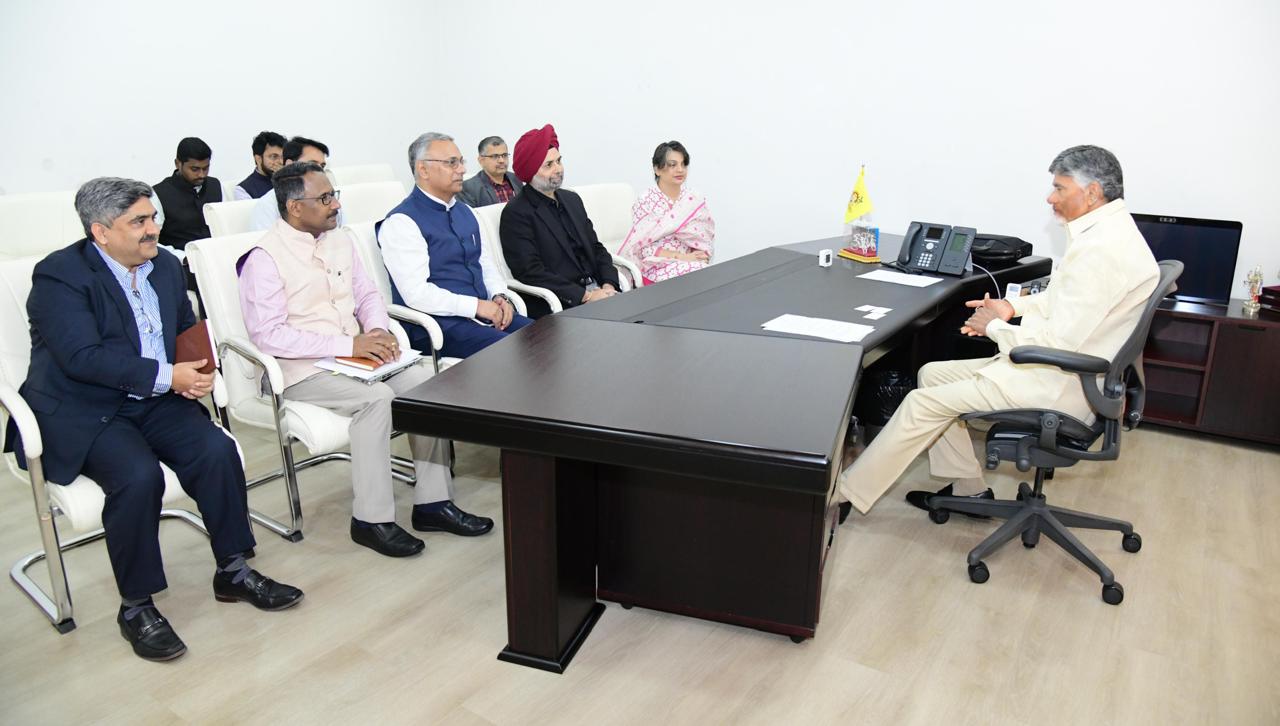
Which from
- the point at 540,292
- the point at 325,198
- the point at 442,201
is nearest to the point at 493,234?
the point at 540,292

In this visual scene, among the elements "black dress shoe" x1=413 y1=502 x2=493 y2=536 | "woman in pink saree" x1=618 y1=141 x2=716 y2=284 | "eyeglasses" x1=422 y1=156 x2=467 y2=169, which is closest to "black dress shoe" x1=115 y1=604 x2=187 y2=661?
"black dress shoe" x1=413 y1=502 x2=493 y2=536

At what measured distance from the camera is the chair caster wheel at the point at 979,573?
2.64 meters

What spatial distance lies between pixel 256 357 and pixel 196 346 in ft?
0.74

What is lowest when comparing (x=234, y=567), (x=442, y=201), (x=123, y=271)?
(x=234, y=567)

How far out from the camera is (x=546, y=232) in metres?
3.87

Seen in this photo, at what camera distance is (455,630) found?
237cm

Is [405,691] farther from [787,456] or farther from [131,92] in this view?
[131,92]

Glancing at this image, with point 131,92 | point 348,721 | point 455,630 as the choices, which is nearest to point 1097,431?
point 455,630

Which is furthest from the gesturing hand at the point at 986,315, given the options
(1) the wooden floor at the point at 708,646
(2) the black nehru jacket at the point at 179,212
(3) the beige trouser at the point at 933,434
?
(2) the black nehru jacket at the point at 179,212

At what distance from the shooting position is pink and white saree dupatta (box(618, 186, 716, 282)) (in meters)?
4.22

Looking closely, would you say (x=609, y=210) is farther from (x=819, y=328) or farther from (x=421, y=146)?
(x=819, y=328)

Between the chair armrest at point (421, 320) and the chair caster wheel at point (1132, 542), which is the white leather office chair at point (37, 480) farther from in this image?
the chair caster wheel at point (1132, 542)

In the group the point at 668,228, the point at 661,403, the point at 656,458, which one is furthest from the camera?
the point at 668,228

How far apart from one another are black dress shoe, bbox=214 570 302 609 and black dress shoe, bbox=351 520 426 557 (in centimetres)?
32
